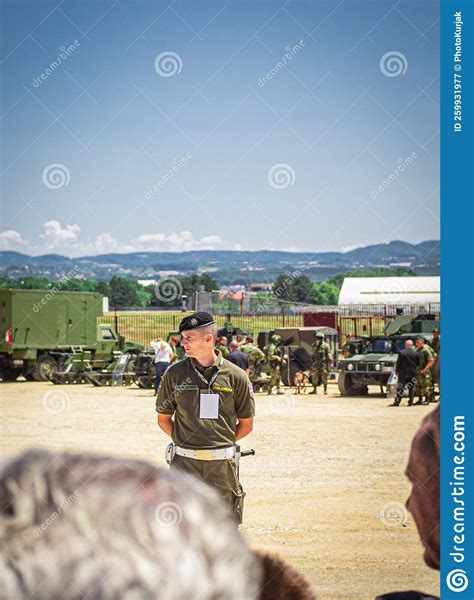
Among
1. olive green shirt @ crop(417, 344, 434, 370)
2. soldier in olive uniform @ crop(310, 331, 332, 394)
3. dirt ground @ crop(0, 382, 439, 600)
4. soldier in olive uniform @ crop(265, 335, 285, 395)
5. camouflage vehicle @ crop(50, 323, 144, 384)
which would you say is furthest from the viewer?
camouflage vehicle @ crop(50, 323, 144, 384)

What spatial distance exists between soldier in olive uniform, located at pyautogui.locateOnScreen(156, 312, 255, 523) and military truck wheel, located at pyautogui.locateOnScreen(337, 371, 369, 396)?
14247 millimetres

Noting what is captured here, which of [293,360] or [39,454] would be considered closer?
[39,454]

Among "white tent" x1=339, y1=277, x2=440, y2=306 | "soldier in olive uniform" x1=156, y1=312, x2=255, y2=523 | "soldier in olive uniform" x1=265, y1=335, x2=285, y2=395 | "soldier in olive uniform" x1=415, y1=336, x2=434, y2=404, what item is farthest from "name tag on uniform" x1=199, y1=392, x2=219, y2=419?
"white tent" x1=339, y1=277, x2=440, y2=306

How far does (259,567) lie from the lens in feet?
2.22

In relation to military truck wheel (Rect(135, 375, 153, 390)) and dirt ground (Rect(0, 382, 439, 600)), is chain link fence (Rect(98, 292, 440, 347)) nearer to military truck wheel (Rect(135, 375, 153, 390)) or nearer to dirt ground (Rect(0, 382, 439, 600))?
military truck wheel (Rect(135, 375, 153, 390))

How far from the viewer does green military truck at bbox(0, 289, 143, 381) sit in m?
23.2

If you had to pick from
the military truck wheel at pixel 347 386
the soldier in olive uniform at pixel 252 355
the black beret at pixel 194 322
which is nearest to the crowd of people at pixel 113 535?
the black beret at pixel 194 322

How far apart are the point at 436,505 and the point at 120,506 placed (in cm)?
106

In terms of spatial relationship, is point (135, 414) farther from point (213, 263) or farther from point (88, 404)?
point (213, 263)

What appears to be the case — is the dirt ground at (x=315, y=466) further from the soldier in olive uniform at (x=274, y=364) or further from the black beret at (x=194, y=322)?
the black beret at (x=194, y=322)

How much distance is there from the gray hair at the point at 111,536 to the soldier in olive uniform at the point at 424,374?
1519 centimetres

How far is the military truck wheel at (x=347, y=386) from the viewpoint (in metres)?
18.0

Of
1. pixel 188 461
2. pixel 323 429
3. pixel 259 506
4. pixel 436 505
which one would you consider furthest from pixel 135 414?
pixel 436 505

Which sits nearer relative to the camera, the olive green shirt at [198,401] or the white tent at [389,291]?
the olive green shirt at [198,401]
